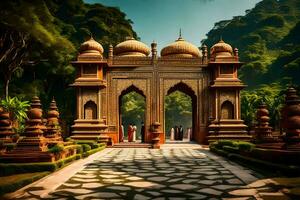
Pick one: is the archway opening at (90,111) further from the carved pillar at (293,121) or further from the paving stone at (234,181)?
the paving stone at (234,181)

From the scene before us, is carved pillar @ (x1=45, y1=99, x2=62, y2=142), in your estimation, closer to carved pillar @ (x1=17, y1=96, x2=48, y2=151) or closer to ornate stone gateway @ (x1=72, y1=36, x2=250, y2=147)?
carved pillar @ (x1=17, y1=96, x2=48, y2=151)

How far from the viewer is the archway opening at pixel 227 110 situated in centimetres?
1923

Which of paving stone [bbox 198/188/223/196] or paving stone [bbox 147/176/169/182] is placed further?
paving stone [bbox 147/176/169/182]

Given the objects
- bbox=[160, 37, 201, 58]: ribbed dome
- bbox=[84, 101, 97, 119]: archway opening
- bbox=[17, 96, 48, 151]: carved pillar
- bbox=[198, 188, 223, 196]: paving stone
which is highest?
bbox=[160, 37, 201, 58]: ribbed dome

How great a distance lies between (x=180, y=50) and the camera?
21.3 meters

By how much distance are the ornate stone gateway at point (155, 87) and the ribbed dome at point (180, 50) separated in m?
0.95

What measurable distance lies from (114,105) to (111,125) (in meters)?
1.19

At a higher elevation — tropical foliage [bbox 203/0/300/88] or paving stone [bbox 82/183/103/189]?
tropical foliage [bbox 203/0/300/88]

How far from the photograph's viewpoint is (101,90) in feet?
64.2

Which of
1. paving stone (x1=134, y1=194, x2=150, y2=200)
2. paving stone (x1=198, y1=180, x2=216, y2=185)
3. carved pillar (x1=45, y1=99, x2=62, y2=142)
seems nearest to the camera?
paving stone (x1=134, y1=194, x2=150, y2=200)

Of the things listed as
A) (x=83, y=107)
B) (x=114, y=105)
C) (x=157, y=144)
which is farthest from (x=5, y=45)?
(x=157, y=144)

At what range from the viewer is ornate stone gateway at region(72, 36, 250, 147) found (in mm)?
18891

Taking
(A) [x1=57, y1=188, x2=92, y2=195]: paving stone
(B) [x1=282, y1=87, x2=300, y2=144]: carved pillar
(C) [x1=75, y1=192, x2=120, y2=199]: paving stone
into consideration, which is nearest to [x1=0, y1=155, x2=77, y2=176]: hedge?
(A) [x1=57, y1=188, x2=92, y2=195]: paving stone

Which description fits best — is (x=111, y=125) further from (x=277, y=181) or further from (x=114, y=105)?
(x=277, y=181)
